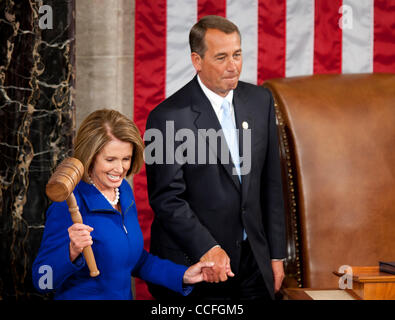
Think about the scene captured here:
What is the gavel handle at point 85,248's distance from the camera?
142cm

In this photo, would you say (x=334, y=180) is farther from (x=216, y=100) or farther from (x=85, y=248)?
(x=85, y=248)

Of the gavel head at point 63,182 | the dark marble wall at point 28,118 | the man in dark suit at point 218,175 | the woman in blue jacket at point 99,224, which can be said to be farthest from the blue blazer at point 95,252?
the dark marble wall at point 28,118

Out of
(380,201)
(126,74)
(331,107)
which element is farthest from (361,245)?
(126,74)

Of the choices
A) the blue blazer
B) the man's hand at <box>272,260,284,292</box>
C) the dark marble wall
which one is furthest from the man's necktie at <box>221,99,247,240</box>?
the dark marble wall

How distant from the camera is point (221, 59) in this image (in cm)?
206

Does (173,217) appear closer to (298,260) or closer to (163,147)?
(163,147)

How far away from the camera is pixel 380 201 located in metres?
2.63

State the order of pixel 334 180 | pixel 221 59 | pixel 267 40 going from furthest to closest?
pixel 267 40 → pixel 334 180 → pixel 221 59

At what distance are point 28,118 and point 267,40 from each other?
140 cm

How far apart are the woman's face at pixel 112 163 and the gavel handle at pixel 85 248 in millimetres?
166

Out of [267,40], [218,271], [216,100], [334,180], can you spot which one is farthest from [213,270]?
[267,40]

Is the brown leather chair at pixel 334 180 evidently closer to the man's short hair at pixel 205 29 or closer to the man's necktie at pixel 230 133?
the man's necktie at pixel 230 133

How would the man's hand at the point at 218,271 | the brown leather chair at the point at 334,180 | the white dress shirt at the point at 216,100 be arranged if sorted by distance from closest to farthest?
the man's hand at the point at 218,271
the white dress shirt at the point at 216,100
the brown leather chair at the point at 334,180

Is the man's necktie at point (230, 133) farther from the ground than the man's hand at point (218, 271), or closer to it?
farther from the ground
